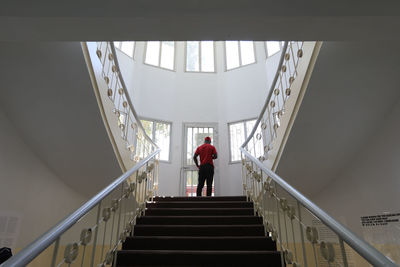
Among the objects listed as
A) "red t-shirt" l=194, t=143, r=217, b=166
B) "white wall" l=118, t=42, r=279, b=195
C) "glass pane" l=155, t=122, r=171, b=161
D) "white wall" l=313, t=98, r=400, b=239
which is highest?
"white wall" l=118, t=42, r=279, b=195

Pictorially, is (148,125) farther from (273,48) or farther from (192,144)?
(273,48)

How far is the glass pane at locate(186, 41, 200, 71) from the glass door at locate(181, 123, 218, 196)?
2227 mm

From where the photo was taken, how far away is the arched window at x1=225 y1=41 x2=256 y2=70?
9773 mm

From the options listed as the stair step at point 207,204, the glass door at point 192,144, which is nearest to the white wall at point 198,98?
the glass door at point 192,144

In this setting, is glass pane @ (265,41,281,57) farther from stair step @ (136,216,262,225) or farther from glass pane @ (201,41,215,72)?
stair step @ (136,216,262,225)

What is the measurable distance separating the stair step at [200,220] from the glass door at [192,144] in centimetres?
441

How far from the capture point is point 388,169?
4.34m

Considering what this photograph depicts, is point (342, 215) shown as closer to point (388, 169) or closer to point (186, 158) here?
point (388, 169)

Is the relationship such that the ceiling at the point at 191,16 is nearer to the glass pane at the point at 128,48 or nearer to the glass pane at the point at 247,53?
the glass pane at the point at 128,48

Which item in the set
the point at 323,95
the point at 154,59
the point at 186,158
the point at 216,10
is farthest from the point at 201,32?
the point at 154,59

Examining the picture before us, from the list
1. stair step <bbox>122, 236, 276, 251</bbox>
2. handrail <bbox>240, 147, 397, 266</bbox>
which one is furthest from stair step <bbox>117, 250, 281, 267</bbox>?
handrail <bbox>240, 147, 397, 266</bbox>

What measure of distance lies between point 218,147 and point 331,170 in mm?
4165

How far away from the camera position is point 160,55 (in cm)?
1008

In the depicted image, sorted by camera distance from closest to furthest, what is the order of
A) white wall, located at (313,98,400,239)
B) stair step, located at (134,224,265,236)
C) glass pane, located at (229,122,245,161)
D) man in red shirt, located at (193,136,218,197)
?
stair step, located at (134,224,265,236)
white wall, located at (313,98,400,239)
man in red shirt, located at (193,136,218,197)
glass pane, located at (229,122,245,161)
